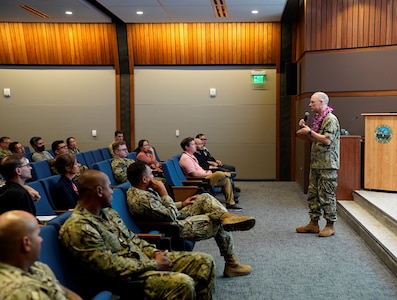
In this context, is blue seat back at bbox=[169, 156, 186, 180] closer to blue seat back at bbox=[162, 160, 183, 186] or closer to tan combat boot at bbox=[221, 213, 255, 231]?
blue seat back at bbox=[162, 160, 183, 186]

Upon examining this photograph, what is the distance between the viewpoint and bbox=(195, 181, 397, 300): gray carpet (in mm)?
3746

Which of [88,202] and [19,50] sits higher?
[19,50]

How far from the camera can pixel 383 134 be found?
21.7 feet

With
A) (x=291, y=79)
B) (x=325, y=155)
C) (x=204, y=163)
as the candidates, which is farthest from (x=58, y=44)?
(x=325, y=155)

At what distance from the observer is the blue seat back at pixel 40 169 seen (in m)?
5.39

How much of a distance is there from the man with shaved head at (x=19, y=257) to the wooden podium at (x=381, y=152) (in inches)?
229

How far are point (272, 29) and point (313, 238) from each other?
5.86 m

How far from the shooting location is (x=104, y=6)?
8.30 meters

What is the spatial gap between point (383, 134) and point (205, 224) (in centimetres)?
380

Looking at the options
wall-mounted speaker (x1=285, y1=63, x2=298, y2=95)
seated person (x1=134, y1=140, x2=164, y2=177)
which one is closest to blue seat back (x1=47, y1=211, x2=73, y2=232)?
seated person (x1=134, y1=140, x2=164, y2=177)

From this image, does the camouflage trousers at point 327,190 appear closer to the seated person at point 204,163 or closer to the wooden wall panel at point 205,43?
the seated person at point 204,163

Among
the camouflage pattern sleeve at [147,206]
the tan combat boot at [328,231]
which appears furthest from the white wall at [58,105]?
the camouflage pattern sleeve at [147,206]

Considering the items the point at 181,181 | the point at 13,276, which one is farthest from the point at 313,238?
the point at 13,276

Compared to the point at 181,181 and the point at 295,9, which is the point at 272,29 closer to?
the point at 295,9
